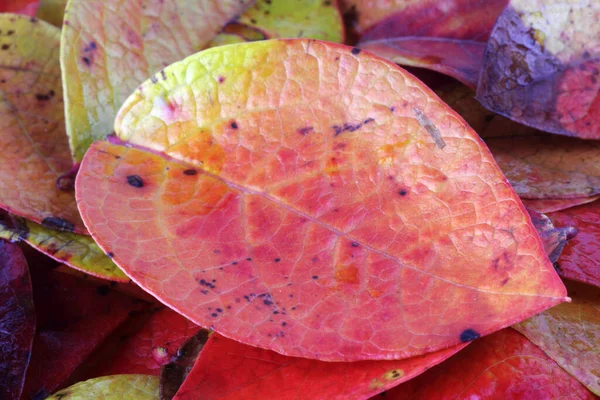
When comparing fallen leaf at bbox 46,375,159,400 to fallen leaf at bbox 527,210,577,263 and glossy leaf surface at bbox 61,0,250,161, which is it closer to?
glossy leaf surface at bbox 61,0,250,161

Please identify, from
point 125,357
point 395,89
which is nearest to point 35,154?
point 125,357

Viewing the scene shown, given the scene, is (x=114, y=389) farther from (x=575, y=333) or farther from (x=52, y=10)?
(x=52, y=10)

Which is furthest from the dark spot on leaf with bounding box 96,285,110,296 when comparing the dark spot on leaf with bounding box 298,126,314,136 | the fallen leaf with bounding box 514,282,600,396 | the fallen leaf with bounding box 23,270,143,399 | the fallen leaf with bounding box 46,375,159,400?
the fallen leaf with bounding box 514,282,600,396

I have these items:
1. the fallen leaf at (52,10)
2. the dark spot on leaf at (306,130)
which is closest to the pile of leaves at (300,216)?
the dark spot on leaf at (306,130)

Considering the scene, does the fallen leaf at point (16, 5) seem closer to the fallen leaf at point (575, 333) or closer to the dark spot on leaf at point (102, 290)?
the dark spot on leaf at point (102, 290)

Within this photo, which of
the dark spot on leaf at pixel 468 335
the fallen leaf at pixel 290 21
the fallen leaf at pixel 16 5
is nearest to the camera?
the dark spot on leaf at pixel 468 335
